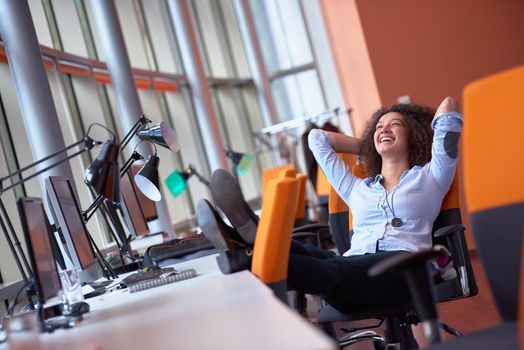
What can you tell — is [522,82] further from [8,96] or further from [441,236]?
[8,96]

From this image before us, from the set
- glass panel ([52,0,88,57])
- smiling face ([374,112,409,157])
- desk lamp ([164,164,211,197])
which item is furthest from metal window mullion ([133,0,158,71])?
smiling face ([374,112,409,157])

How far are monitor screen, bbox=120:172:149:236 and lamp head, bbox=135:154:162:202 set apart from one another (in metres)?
0.54

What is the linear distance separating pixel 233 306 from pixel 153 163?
5.75ft

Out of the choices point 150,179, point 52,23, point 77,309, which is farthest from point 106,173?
point 52,23

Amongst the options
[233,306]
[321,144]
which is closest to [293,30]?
[321,144]

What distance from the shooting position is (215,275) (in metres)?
2.84

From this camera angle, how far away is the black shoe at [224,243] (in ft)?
9.06

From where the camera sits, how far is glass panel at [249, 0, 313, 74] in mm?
13656

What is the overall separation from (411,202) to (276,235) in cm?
102

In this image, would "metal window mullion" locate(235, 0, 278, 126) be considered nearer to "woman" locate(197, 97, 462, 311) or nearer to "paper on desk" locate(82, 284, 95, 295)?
"woman" locate(197, 97, 462, 311)

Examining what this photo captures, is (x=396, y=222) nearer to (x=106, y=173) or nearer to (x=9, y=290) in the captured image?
(x=106, y=173)

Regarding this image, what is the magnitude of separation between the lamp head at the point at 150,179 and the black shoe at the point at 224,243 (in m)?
0.79

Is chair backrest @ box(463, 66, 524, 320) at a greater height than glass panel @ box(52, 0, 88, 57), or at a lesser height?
lesser

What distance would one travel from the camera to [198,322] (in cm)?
187
